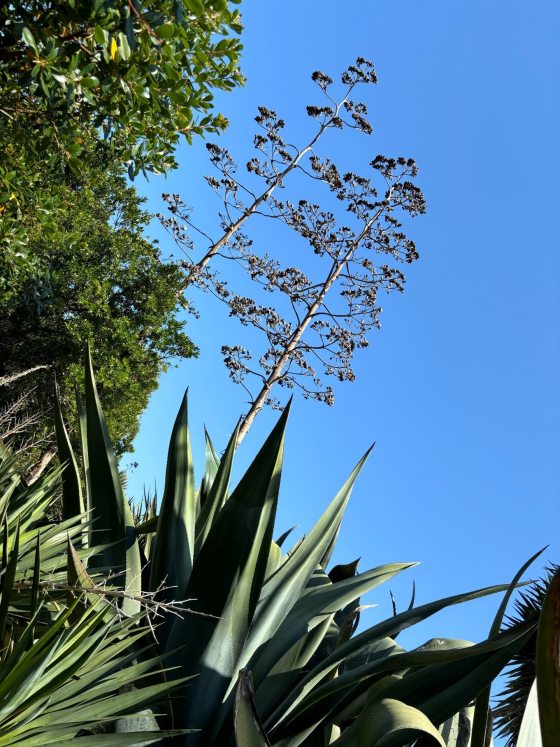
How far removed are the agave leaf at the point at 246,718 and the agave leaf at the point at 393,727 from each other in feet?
0.81

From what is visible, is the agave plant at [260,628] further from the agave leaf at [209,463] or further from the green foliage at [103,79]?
the green foliage at [103,79]

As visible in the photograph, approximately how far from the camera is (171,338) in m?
15.5

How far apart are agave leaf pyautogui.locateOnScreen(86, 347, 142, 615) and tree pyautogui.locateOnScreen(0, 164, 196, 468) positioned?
38.8 feet

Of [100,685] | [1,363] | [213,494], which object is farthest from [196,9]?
[1,363]

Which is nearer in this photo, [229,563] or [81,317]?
[229,563]

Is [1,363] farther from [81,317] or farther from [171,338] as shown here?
[171,338]

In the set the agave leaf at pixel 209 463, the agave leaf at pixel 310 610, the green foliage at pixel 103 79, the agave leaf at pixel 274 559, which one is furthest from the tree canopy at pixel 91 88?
the agave leaf at pixel 310 610

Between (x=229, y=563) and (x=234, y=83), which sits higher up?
(x=234, y=83)

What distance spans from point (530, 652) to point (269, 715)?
655 cm

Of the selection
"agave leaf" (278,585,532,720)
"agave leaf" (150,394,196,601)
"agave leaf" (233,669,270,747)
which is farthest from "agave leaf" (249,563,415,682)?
"agave leaf" (233,669,270,747)

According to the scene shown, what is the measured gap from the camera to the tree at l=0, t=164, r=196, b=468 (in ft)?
48.2

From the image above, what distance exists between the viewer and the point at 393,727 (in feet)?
4.77

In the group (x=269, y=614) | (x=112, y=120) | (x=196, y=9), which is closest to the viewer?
(x=269, y=614)

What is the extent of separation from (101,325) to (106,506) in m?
12.9
